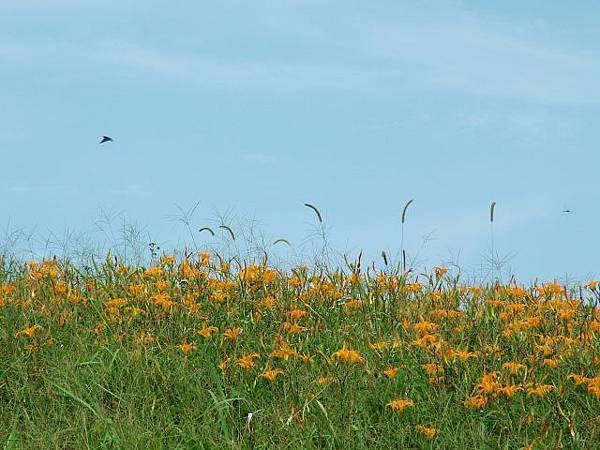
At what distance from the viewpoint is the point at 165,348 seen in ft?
18.0

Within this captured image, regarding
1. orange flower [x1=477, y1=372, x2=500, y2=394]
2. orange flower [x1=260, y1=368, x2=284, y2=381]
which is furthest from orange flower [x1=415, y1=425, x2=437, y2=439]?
orange flower [x1=260, y1=368, x2=284, y2=381]

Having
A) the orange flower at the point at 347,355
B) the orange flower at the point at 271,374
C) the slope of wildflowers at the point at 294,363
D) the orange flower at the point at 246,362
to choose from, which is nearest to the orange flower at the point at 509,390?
the slope of wildflowers at the point at 294,363

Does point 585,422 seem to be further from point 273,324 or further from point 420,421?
point 273,324

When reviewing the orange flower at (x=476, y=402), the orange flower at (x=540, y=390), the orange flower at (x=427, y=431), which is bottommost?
the orange flower at (x=427, y=431)

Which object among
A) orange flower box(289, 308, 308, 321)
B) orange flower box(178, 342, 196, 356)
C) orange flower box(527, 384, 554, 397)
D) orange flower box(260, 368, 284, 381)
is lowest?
orange flower box(260, 368, 284, 381)

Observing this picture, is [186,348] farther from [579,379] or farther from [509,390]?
[579,379]

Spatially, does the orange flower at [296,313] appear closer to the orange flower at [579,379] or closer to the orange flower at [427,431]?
the orange flower at [427,431]

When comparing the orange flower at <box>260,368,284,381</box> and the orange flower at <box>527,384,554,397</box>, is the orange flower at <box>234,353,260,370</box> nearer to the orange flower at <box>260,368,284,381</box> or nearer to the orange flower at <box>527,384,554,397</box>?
the orange flower at <box>260,368,284,381</box>

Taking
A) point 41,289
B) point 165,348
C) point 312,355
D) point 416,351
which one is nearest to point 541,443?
point 416,351

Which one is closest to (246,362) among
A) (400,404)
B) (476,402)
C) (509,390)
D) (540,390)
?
(400,404)

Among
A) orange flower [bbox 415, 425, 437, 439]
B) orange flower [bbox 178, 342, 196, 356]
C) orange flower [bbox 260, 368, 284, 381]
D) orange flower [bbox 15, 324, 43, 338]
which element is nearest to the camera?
orange flower [bbox 415, 425, 437, 439]

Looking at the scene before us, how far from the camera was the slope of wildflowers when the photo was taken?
14.8 ft

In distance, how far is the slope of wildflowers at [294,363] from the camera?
451cm

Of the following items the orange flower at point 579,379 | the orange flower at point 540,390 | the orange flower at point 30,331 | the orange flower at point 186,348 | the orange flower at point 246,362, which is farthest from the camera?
the orange flower at point 30,331
